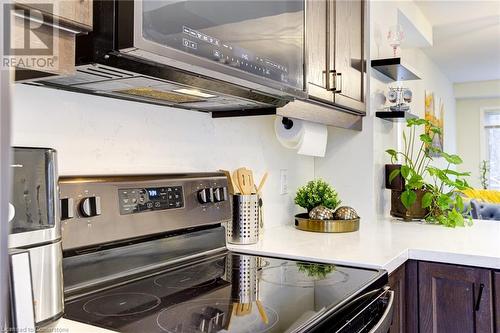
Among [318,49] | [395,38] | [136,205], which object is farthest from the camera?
[395,38]

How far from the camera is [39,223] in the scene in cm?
64

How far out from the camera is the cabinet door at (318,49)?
1.55 meters

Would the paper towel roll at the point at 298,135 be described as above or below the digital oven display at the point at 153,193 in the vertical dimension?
above

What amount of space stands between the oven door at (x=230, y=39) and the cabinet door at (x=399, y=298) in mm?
656

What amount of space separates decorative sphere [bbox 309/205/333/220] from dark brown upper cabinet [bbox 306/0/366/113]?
1.46 ft

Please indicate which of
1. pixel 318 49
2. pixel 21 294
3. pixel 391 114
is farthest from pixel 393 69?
pixel 21 294

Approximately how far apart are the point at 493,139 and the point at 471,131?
0.39m

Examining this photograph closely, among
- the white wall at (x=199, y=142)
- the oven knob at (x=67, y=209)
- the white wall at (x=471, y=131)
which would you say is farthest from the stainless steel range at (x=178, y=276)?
the white wall at (x=471, y=131)

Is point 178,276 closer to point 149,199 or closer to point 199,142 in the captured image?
point 149,199

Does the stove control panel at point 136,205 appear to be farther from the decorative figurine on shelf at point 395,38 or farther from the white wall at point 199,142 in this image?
the decorative figurine on shelf at point 395,38

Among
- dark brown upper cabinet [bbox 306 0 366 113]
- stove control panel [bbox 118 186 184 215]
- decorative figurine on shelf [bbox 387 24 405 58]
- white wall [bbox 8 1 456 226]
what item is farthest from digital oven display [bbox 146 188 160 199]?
decorative figurine on shelf [bbox 387 24 405 58]

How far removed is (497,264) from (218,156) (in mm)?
989

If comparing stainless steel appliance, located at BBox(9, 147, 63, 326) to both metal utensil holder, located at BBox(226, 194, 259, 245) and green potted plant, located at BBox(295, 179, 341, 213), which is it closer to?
metal utensil holder, located at BBox(226, 194, 259, 245)

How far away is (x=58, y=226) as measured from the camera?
0.68 metres
